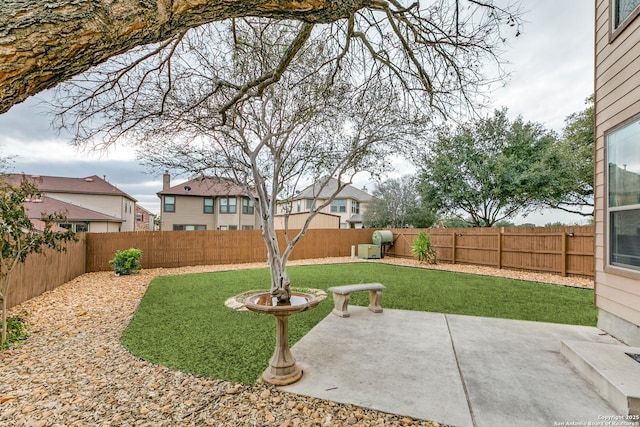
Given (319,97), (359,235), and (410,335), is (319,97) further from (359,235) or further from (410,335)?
(359,235)

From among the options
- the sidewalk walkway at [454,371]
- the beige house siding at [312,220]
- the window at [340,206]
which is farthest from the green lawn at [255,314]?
the window at [340,206]

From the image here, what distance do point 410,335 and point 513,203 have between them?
48.7ft

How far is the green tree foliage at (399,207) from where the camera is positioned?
24.6 m

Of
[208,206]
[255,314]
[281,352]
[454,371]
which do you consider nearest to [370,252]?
[255,314]

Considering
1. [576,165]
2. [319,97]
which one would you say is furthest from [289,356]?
[576,165]

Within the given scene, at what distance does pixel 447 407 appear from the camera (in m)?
2.49

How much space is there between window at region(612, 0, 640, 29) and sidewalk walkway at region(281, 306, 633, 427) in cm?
421

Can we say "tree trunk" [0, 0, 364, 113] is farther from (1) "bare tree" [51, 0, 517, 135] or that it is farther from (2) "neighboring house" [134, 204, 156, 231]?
(2) "neighboring house" [134, 204, 156, 231]

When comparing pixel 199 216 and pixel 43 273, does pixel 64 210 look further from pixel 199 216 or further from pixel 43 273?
pixel 43 273

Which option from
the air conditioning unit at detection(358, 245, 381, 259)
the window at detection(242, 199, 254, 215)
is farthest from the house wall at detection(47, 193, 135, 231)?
the air conditioning unit at detection(358, 245, 381, 259)

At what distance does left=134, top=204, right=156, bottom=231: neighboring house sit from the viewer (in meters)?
41.2

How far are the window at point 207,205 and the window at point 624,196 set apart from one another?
2078cm

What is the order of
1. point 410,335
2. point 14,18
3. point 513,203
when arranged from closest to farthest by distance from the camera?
1. point 14,18
2. point 410,335
3. point 513,203

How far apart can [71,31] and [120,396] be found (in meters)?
2.99
